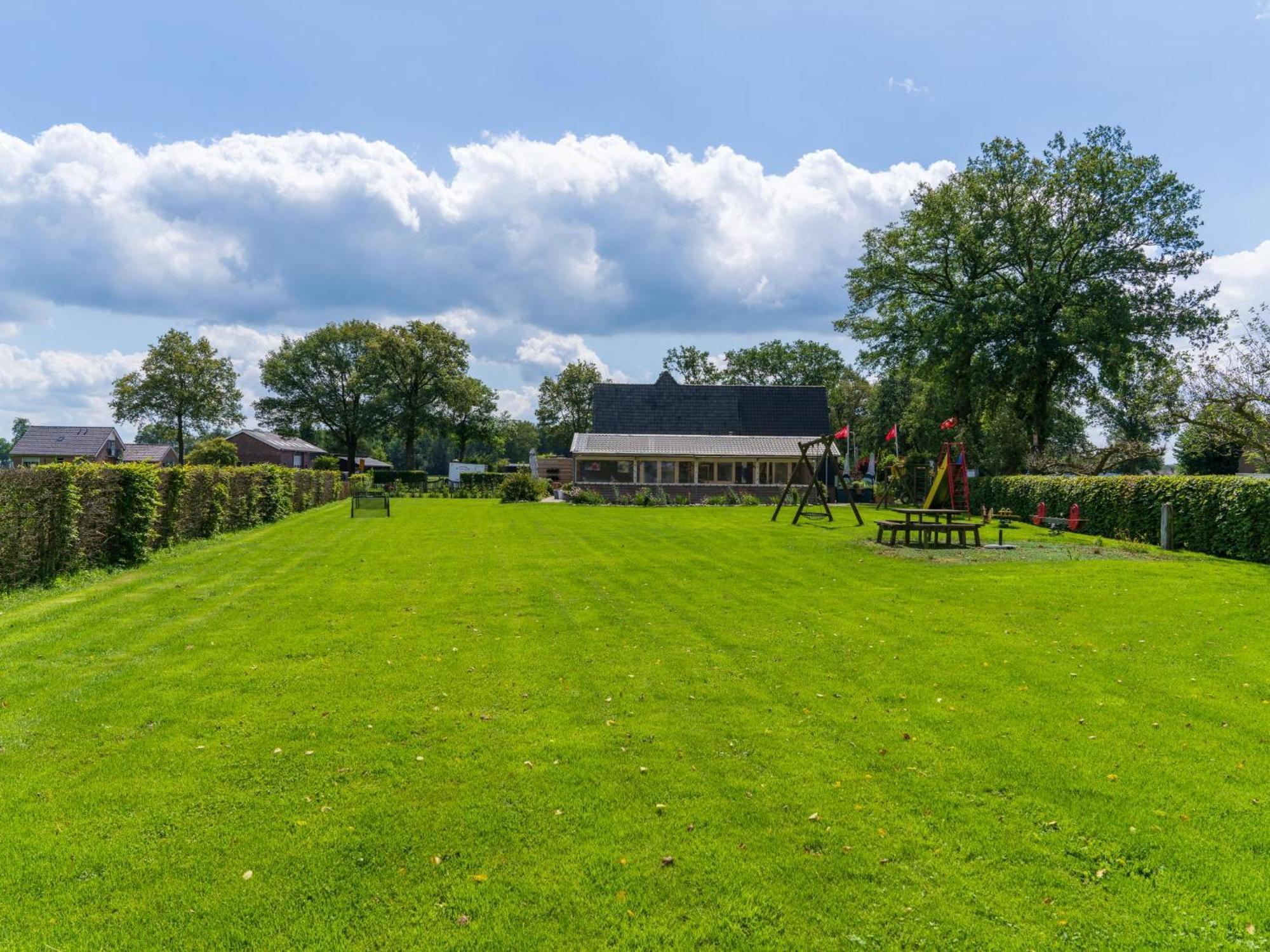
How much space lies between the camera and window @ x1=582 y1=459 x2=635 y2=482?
131ft

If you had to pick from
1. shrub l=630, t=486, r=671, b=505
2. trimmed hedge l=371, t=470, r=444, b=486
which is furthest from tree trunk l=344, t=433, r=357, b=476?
shrub l=630, t=486, r=671, b=505

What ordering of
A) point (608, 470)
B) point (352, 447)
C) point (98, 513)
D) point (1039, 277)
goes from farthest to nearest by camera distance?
point (352, 447)
point (608, 470)
point (1039, 277)
point (98, 513)

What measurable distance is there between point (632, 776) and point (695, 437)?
38.6 m

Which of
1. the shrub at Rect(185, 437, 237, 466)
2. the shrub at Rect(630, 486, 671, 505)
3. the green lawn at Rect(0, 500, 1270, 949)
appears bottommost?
the green lawn at Rect(0, 500, 1270, 949)

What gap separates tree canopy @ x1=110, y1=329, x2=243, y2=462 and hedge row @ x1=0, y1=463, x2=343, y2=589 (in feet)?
138

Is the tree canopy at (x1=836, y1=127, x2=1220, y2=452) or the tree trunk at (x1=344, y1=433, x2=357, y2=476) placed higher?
the tree canopy at (x1=836, y1=127, x2=1220, y2=452)

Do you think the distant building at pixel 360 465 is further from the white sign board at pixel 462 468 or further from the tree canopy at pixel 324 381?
the white sign board at pixel 462 468

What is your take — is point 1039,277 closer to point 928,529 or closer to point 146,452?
point 928,529

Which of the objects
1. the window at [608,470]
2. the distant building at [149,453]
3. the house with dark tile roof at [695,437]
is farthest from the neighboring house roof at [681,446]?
the distant building at [149,453]

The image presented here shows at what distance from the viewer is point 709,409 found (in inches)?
1838

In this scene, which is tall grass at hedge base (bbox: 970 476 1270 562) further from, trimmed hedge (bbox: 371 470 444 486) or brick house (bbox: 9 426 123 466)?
brick house (bbox: 9 426 123 466)

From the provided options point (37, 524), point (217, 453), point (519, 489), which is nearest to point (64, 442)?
point (217, 453)

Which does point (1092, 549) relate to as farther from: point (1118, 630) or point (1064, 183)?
point (1064, 183)

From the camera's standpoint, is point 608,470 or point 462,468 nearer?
point 608,470
